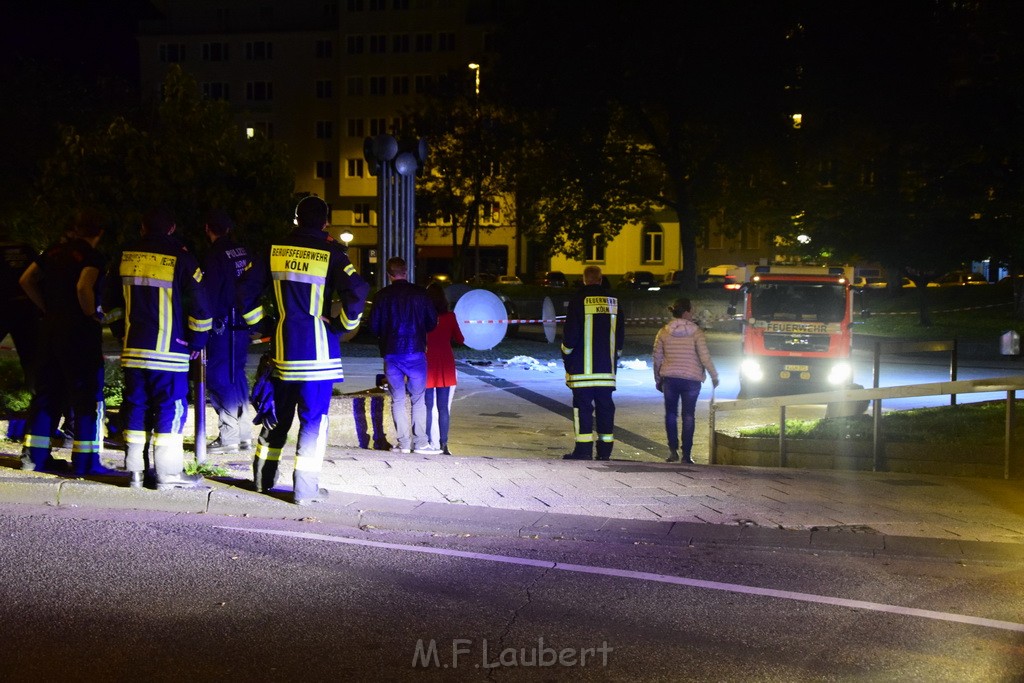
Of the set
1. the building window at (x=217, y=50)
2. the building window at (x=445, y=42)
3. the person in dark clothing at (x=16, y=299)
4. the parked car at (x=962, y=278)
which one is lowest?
the person in dark clothing at (x=16, y=299)

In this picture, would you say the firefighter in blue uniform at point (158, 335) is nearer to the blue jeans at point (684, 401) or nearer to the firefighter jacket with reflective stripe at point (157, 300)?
the firefighter jacket with reflective stripe at point (157, 300)

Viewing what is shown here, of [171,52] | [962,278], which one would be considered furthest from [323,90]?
[962,278]

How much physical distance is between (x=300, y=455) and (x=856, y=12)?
3355 cm

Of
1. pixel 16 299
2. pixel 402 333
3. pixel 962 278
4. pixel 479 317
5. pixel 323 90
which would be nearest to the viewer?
pixel 16 299

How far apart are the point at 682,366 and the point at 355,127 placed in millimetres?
69712

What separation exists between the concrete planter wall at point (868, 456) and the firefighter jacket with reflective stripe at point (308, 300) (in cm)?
540

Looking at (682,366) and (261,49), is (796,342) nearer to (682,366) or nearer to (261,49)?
(682,366)

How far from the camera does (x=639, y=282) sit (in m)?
63.0

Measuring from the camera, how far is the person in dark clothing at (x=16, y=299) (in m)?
9.69

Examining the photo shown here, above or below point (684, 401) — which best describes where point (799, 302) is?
above

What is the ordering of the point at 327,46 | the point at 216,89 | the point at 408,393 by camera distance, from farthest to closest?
1. the point at 216,89
2. the point at 327,46
3. the point at 408,393

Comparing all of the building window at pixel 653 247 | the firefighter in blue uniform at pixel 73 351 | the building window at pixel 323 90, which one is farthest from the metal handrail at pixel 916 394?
the building window at pixel 323 90

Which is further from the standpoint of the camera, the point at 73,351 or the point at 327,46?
the point at 327,46

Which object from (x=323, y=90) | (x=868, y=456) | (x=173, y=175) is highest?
(x=323, y=90)
